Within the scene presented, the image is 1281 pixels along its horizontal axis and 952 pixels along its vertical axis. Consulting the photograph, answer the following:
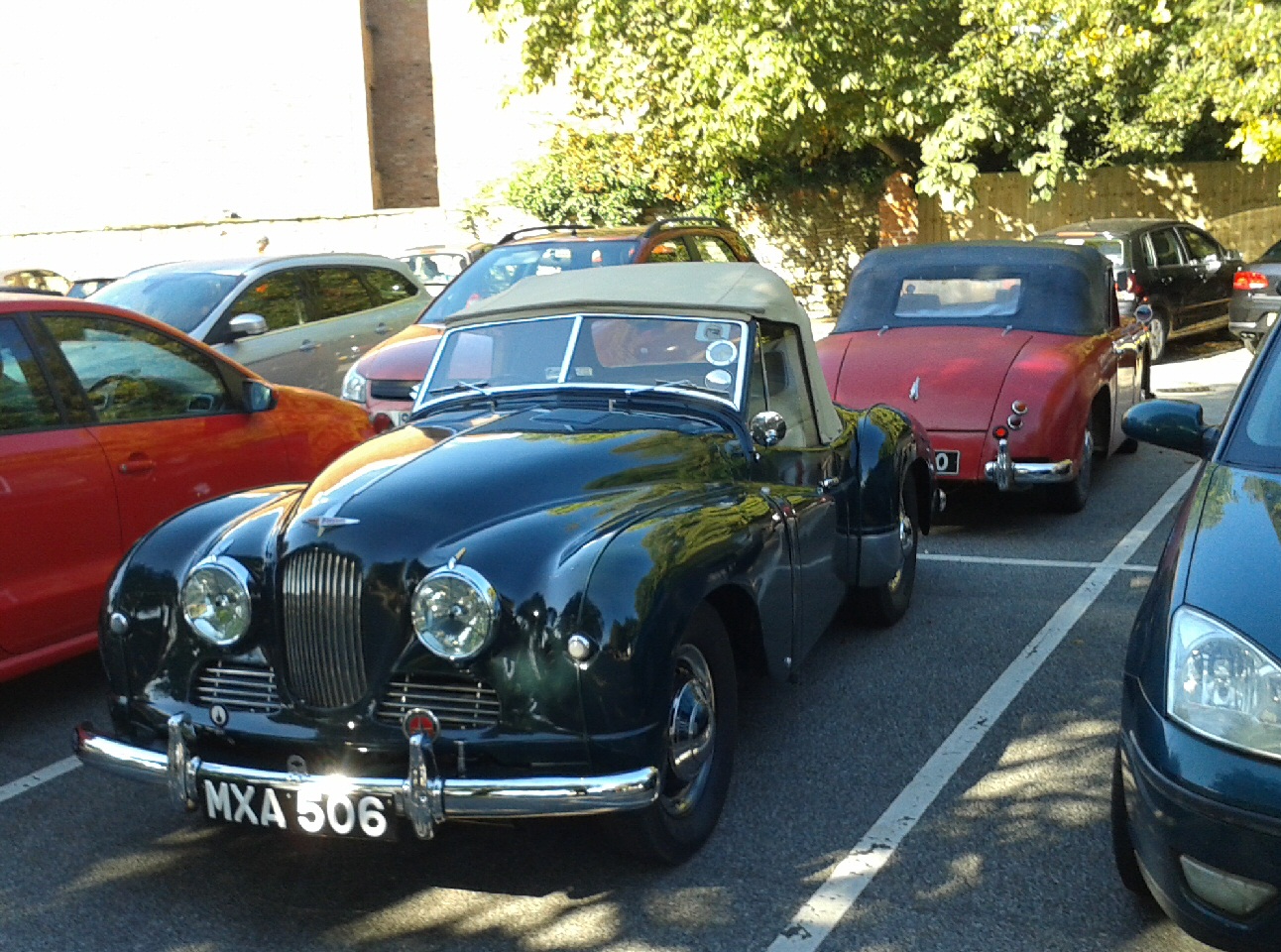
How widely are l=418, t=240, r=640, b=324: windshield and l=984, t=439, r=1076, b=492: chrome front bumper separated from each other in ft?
13.8

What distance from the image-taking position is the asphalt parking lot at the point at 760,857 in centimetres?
399

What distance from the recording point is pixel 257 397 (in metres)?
6.95

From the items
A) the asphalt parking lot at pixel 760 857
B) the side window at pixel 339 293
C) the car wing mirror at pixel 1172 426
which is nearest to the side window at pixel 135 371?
the asphalt parking lot at pixel 760 857

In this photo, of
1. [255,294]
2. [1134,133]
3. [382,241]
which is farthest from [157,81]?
[255,294]

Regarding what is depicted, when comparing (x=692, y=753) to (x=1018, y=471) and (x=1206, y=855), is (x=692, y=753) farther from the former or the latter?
(x=1018, y=471)

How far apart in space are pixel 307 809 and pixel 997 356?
5.81 m

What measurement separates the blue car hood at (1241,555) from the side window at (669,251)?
805 cm

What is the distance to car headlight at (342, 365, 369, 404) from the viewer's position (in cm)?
1030

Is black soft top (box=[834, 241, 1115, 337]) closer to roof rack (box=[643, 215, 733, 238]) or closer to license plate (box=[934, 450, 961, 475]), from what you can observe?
license plate (box=[934, 450, 961, 475])

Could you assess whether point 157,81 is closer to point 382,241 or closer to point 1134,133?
point 382,241

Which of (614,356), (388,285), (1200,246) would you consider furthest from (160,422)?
(1200,246)

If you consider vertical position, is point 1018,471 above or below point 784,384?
below

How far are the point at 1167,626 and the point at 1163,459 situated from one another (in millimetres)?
7822

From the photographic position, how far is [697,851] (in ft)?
14.5
